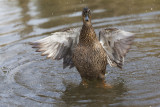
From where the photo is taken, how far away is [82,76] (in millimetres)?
5734

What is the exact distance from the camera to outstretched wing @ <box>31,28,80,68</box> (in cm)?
562

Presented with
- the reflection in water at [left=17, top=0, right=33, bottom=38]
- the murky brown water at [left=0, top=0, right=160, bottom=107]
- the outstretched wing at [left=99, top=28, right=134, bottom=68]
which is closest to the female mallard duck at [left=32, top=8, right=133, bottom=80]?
the outstretched wing at [left=99, top=28, right=134, bottom=68]

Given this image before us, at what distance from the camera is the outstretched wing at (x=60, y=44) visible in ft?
18.4

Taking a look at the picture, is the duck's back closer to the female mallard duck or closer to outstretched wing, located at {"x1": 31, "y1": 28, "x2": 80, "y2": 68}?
the female mallard duck

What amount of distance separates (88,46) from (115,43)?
535mm

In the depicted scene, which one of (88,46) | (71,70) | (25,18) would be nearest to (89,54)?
(88,46)

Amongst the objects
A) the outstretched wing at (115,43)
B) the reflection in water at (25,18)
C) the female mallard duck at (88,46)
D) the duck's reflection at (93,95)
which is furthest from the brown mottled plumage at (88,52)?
the reflection in water at (25,18)

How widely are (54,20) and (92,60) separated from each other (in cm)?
435

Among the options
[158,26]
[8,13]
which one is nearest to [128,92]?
[158,26]

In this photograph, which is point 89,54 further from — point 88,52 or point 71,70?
point 71,70

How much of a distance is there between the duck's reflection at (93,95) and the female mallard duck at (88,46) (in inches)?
12.6

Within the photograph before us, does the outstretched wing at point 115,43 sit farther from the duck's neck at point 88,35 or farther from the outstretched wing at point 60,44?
the outstretched wing at point 60,44

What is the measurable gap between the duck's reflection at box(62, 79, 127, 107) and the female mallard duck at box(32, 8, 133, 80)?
32 centimetres

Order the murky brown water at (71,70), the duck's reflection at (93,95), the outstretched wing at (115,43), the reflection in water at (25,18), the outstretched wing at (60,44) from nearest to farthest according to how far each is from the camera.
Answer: the duck's reflection at (93,95) → the murky brown water at (71,70) → the outstretched wing at (115,43) → the outstretched wing at (60,44) → the reflection in water at (25,18)
